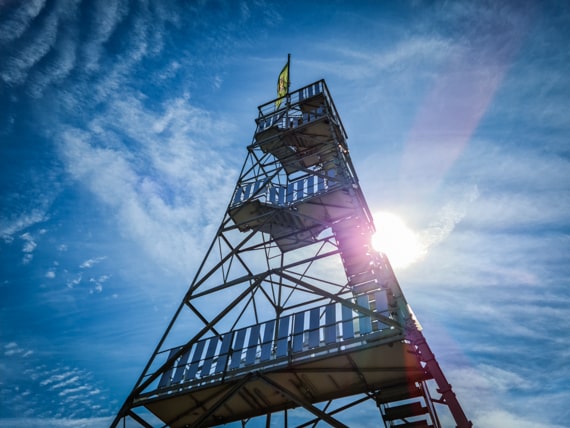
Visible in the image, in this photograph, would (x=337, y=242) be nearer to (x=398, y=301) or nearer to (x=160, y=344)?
(x=398, y=301)

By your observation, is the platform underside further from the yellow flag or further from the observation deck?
the yellow flag

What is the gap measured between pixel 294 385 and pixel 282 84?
16825 mm

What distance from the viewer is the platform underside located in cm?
805

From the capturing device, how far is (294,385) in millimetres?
9172

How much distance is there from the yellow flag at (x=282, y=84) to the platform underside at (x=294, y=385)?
14200 millimetres

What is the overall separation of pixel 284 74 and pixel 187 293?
15203 millimetres

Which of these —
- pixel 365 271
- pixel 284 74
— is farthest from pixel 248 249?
pixel 284 74

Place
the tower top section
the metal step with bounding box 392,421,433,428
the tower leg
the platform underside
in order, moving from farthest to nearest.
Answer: the tower top section < the platform underside < the metal step with bounding box 392,421,433,428 < the tower leg

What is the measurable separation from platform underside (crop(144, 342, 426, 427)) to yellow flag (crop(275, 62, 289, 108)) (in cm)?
1420

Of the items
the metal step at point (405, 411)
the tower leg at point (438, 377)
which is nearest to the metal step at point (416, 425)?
the metal step at point (405, 411)

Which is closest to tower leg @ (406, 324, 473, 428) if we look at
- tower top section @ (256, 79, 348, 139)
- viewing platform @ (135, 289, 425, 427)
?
viewing platform @ (135, 289, 425, 427)

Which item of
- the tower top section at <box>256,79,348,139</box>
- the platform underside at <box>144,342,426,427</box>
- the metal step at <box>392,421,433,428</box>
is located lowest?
the metal step at <box>392,421,433,428</box>

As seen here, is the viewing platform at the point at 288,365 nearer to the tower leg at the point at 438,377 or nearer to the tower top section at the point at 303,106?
the tower leg at the point at 438,377

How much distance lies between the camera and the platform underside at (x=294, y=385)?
8047 mm
